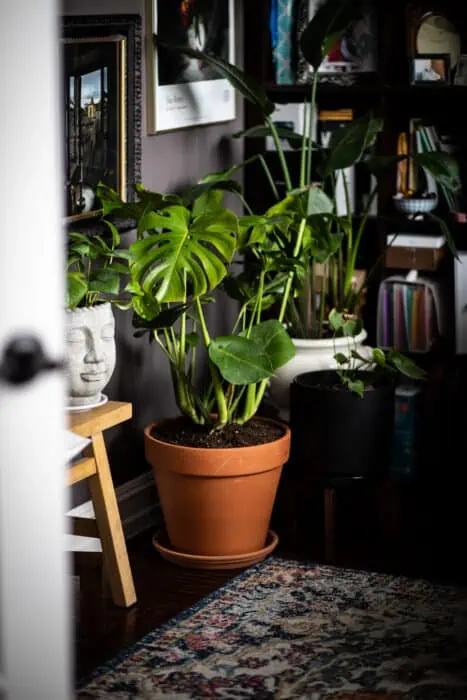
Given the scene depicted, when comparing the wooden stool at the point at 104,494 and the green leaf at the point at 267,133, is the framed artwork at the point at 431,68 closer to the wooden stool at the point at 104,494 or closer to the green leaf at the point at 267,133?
the green leaf at the point at 267,133

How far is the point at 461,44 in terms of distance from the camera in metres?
4.27

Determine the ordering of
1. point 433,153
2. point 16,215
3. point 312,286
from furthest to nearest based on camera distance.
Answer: point 312,286 → point 433,153 → point 16,215

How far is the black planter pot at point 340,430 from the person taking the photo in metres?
3.66

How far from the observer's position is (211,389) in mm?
3705

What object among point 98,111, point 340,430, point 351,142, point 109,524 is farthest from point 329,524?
point 98,111

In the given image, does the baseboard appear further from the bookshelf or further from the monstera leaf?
the bookshelf

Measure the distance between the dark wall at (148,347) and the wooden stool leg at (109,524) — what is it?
1.86ft

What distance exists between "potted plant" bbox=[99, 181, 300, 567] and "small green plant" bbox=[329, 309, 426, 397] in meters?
0.24

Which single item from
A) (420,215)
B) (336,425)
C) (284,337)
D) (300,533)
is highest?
(420,215)

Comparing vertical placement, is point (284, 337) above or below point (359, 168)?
below

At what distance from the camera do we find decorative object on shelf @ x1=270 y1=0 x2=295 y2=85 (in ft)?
14.5

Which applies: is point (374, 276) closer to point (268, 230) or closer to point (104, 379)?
point (268, 230)

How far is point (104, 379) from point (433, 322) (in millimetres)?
1583

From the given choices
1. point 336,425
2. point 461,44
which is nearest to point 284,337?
point 336,425
